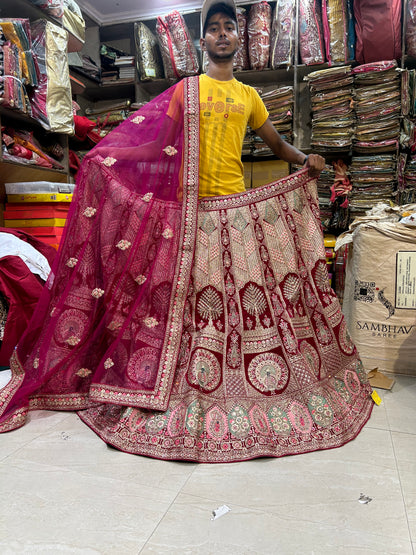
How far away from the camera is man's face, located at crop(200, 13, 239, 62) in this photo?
1579mm

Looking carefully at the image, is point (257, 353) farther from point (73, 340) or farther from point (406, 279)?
point (406, 279)

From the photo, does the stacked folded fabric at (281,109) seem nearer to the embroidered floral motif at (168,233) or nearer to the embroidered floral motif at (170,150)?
the embroidered floral motif at (170,150)

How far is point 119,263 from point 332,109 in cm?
244

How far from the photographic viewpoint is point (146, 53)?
11.0 ft

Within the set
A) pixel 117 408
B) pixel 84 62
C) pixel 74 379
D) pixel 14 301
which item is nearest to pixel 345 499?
pixel 117 408

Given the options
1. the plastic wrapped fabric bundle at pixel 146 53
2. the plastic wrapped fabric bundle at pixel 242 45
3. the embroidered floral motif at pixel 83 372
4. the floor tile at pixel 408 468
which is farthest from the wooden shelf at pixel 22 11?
the floor tile at pixel 408 468

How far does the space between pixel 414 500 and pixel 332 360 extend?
1.97ft

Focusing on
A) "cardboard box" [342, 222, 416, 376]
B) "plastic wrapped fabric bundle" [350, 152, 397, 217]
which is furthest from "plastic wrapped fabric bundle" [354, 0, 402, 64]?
"cardboard box" [342, 222, 416, 376]

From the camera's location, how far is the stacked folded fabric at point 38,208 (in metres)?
2.50

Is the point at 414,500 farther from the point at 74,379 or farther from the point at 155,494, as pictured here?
the point at 74,379

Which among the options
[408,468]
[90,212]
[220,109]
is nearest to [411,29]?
[220,109]

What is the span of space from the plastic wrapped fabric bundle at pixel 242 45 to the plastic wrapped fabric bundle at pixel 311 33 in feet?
1.41

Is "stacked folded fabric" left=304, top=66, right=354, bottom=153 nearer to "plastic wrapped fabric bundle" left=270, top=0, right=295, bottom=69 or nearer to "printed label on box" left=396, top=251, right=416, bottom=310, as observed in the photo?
"plastic wrapped fabric bundle" left=270, top=0, right=295, bottom=69

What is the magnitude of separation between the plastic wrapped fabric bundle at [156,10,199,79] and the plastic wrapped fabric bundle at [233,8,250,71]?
35 centimetres
